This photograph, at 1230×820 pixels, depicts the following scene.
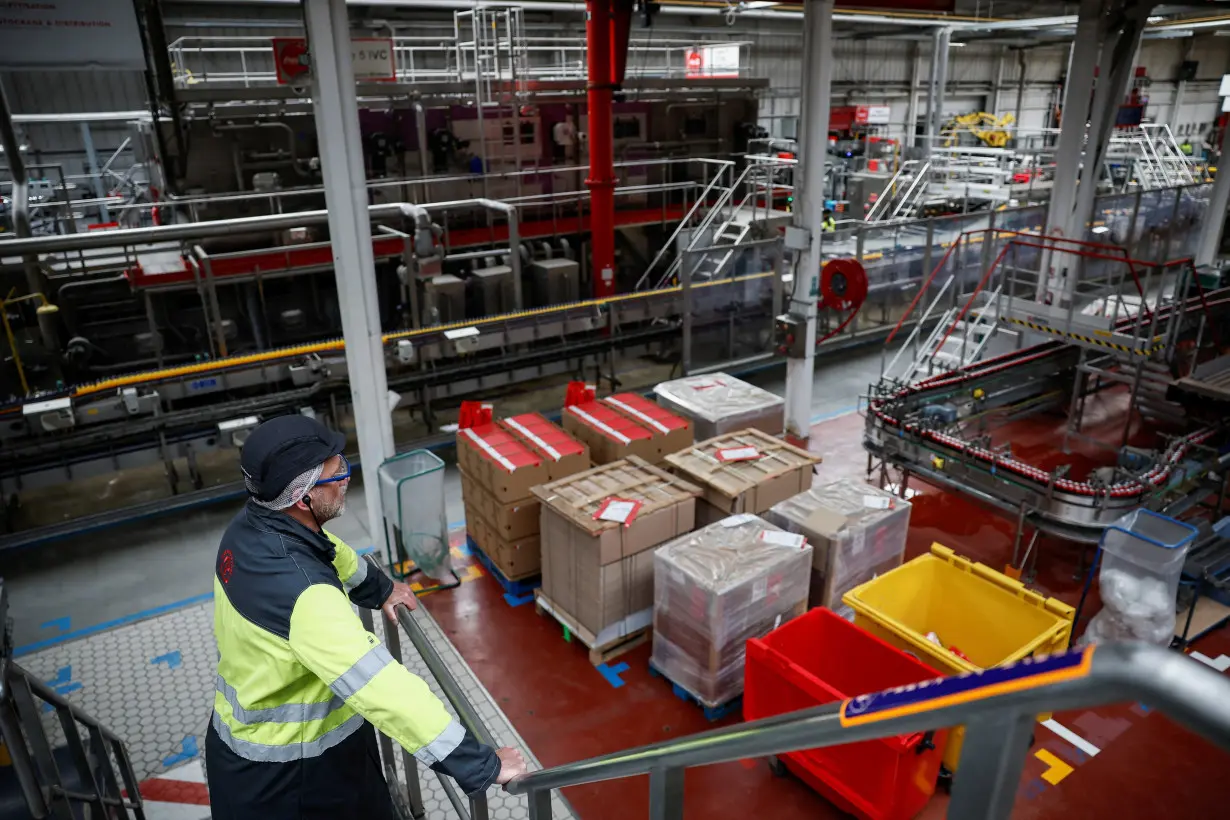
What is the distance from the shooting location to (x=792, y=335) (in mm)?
7762

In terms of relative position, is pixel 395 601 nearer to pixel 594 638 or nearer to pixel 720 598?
pixel 720 598

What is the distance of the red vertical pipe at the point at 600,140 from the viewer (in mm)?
8203

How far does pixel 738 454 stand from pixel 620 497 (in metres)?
1.05

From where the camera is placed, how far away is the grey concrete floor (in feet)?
18.5

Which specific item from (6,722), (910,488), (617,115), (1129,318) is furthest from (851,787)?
(617,115)

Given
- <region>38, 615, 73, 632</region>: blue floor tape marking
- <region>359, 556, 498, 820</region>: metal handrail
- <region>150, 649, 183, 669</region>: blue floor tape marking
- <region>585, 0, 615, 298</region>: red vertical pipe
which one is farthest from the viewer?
<region>585, 0, 615, 298</region>: red vertical pipe

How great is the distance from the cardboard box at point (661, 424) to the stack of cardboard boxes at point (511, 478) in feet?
1.93

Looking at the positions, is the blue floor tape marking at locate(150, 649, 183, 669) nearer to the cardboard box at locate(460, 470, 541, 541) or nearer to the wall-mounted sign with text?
the cardboard box at locate(460, 470, 541, 541)

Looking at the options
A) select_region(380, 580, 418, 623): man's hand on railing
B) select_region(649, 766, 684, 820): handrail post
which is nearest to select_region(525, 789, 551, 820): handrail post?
select_region(649, 766, 684, 820): handrail post

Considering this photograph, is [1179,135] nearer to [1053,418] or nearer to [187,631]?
[1053,418]

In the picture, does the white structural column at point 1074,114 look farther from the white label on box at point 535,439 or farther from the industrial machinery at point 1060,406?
the white label on box at point 535,439

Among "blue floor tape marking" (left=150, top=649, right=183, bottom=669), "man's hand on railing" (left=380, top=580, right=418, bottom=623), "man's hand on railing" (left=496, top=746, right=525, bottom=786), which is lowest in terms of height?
"blue floor tape marking" (left=150, top=649, right=183, bottom=669)

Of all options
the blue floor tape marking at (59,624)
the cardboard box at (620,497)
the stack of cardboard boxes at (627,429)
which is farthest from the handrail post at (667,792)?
the blue floor tape marking at (59,624)

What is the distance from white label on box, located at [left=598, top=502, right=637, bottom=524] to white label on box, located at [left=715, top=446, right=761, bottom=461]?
0.99 m
